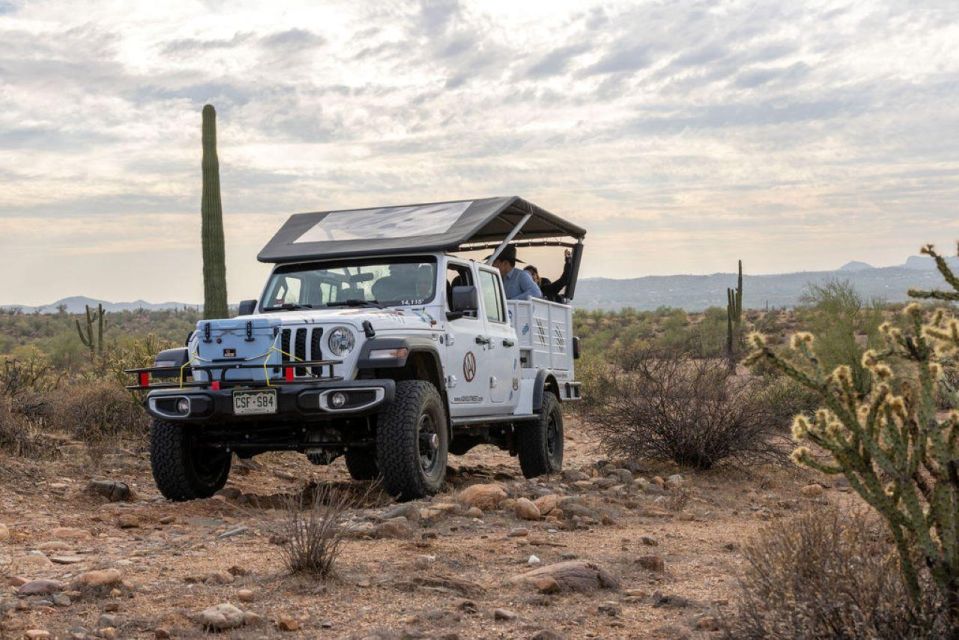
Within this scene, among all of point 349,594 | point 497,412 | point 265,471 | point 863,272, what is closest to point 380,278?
point 497,412

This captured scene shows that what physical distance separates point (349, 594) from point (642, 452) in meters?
7.06

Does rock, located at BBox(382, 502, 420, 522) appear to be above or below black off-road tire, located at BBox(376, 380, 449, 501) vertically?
below

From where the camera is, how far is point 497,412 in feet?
35.3

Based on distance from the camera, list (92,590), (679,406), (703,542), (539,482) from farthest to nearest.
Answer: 1. (679,406)
2. (539,482)
3. (703,542)
4. (92,590)

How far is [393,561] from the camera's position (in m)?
6.29

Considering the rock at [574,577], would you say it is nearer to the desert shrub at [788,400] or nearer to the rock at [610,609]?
the rock at [610,609]

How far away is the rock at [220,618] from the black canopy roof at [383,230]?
17.1 ft

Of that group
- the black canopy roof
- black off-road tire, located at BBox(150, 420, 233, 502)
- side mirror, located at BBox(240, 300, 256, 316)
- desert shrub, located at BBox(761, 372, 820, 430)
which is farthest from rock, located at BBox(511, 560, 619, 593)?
desert shrub, located at BBox(761, 372, 820, 430)

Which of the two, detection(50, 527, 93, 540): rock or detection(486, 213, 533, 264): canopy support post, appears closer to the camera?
detection(50, 527, 93, 540): rock

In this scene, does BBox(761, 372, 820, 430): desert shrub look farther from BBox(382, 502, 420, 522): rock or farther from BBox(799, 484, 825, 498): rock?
BBox(382, 502, 420, 522): rock

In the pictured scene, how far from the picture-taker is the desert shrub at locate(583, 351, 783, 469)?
1183 centimetres

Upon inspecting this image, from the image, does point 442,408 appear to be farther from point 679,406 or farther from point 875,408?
point 875,408

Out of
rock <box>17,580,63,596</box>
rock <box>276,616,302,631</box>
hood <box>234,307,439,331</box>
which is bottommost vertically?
rock <box>276,616,302,631</box>

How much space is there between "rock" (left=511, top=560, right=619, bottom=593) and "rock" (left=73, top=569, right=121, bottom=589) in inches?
78.2
